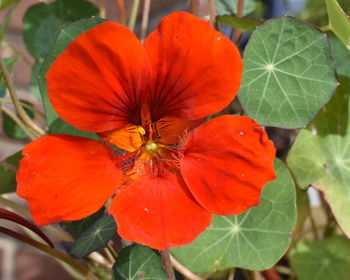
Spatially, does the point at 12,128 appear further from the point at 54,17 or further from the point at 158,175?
the point at 158,175

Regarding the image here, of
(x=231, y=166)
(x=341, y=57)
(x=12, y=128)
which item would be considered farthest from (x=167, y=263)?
(x=12, y=128)

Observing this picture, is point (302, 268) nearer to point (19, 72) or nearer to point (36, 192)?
point (36, 192)

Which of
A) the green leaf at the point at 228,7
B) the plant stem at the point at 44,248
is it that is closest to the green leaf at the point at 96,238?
the plant stem at the point at 44,248

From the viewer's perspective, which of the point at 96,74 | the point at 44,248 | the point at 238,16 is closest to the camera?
the point at 96,74

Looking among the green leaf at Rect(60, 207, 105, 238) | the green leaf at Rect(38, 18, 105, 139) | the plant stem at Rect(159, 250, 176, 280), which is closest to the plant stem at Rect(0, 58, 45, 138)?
the green leaf at Rect(38, 18, 105, 139)

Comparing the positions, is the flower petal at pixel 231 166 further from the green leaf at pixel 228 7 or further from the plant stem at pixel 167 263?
the green leaf at pixel 228 7

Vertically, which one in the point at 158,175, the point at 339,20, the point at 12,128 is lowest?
the point at 12,128

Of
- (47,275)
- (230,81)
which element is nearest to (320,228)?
(230,81)

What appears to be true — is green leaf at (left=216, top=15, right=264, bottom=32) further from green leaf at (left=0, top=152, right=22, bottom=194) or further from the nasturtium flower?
green leaf at (left=0, top=152, right=22, bottom=194)
